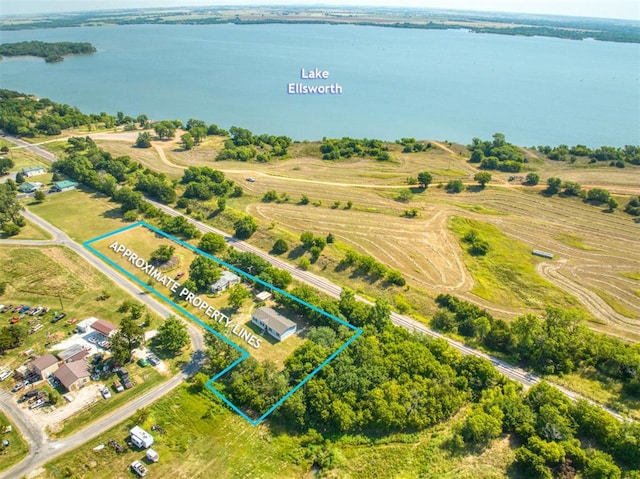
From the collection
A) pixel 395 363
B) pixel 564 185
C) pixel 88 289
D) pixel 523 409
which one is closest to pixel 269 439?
pixel 395 363

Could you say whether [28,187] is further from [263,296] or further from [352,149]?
[352,149]

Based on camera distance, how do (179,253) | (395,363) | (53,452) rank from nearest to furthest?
1. (53,452)
2. (395,363)
3. (179,253)

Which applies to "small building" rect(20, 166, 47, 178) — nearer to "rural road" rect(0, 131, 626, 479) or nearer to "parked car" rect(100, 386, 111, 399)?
"rural road" rect(0, 131, 626, 479)

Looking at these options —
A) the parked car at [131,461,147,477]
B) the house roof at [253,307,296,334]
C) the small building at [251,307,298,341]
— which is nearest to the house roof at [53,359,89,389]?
the parked car at [131,461,147,477]

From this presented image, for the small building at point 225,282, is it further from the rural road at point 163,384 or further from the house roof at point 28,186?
the house roof at point 28,186

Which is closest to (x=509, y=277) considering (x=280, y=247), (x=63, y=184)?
(x=280, y=247)

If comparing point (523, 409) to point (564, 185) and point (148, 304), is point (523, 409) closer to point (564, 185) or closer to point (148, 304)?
point (148, 304)

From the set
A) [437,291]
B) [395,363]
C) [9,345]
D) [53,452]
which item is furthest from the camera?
[437,291]
